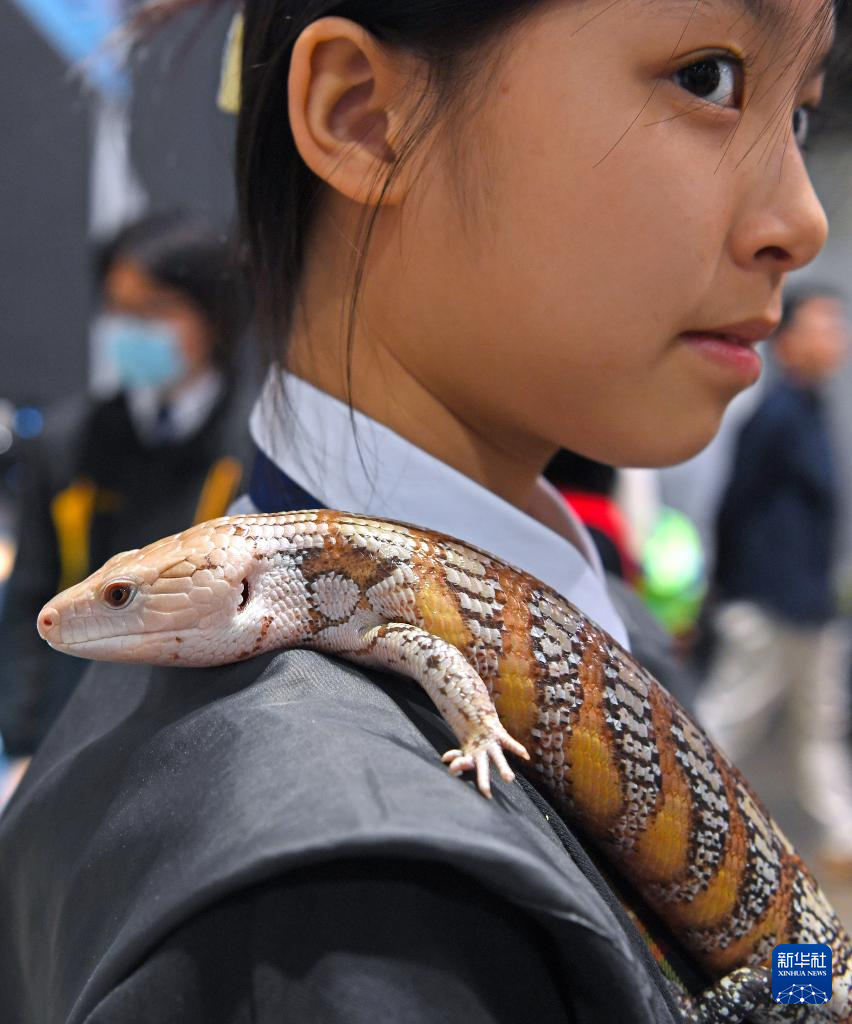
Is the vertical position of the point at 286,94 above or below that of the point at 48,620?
above

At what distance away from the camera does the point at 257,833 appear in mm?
550

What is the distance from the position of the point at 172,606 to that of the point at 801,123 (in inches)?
28.8

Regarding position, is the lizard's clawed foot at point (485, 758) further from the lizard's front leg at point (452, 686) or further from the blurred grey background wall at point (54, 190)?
the blurred grey background wall at point (54, 190)

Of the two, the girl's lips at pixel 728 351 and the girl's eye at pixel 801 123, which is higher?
the girl's eye at pixel 801 123

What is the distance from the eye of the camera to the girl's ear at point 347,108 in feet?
2.75

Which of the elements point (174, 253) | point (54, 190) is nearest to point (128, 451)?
point (174, 253)

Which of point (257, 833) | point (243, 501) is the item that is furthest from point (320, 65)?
point (257, 833)

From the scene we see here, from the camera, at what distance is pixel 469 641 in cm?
81

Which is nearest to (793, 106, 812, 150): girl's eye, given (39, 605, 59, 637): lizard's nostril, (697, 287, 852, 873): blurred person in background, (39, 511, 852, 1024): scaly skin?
(39, 511, 852, 1024): scaly skin

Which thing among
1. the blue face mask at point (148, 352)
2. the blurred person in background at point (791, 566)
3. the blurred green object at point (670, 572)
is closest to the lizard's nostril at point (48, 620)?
the blue face mask at point (148, 352)

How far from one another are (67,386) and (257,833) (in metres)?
2.81

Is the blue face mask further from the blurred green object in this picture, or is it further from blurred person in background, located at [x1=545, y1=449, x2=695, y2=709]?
the blurred green object

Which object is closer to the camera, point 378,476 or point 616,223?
point 616,223

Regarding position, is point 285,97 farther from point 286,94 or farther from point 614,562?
point 614,562
